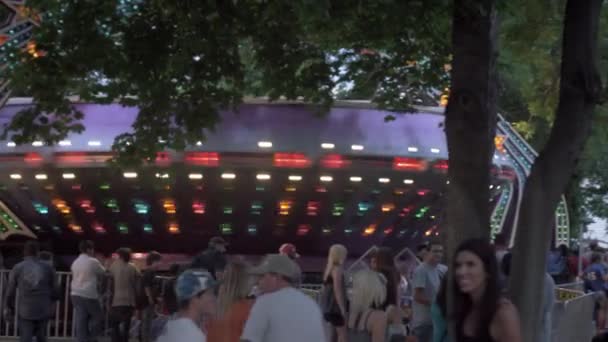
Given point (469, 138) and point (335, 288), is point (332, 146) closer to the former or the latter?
point (335, 288)

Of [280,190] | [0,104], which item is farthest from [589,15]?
[280,190]

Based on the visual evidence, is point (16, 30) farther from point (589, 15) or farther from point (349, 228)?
point (349, 228)

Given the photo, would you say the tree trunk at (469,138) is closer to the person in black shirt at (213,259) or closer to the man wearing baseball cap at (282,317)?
the man wearing baseball cap at (282,317)

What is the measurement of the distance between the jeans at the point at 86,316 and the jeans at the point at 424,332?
6551 mm

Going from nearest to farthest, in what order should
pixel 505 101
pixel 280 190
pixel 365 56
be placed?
pixel 365 56, pixel 280 190, pixel 505 101

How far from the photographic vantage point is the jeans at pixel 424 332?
1350 cm

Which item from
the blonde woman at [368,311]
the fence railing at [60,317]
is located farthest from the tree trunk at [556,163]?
the fence railing at [60,317]

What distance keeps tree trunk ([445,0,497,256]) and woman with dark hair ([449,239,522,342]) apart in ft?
9.38

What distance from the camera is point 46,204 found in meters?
28.1

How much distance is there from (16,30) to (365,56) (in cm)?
499

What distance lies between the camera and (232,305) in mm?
10039

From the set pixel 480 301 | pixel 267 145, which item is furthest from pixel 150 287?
pixel 480 301

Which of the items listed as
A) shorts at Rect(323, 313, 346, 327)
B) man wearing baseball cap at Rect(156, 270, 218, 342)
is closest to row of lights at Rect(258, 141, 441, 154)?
shorts at Rect(323, 313, 346, 327)

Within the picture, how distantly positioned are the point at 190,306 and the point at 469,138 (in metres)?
4.01
